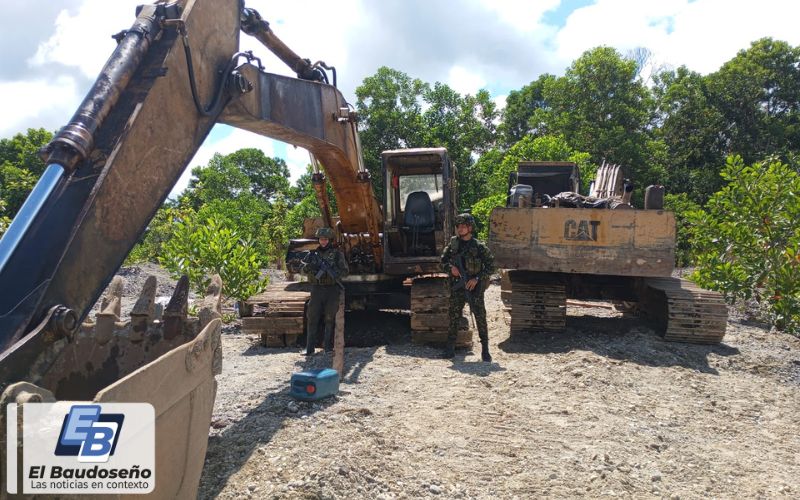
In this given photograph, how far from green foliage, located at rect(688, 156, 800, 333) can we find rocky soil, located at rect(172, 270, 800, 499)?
205cm

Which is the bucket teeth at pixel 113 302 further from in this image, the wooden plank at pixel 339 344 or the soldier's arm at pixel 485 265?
the soldier's arm at pixel 485 265

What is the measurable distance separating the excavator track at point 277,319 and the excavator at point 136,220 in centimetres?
273

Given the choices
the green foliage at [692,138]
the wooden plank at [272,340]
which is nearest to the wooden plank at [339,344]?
the wooden plank at [272,340]

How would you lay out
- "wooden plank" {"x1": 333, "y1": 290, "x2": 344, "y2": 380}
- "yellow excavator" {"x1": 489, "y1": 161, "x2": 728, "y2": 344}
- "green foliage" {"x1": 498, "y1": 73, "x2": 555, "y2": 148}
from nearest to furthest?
"wooden plank" {"x1": 333, "y1": 290, "x2": 344, "y2": 380}, "yellow excavator" {"x1": 489, "y1": 161, "x2": 728, "y2": 344}, "green foliage" {"x1": 498, "y1": 73, "x2": 555, "y2": 148}

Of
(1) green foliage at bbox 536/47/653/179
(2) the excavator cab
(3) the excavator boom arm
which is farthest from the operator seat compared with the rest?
(1) green foliage at bbox 536/47/653/179

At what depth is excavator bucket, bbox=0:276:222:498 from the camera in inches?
91.7

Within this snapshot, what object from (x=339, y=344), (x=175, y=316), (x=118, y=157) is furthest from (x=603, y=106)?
(x=118, y=157)

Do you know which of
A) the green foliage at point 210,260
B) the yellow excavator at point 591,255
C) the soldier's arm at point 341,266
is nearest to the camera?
the soldier's arm at point 341,266

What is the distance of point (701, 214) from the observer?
10.4m

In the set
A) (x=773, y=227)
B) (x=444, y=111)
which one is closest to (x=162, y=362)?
(x=773, y=227)

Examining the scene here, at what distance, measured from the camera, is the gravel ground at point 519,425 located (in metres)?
3.62

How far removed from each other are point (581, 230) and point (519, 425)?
346cm

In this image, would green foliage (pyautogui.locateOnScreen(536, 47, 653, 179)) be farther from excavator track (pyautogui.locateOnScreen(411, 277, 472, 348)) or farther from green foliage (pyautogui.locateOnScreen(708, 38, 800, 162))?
excavator track (pyautogui.locateOnScreen(411, 277, 472, 348))

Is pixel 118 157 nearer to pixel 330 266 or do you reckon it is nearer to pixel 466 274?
pixel 330 266
